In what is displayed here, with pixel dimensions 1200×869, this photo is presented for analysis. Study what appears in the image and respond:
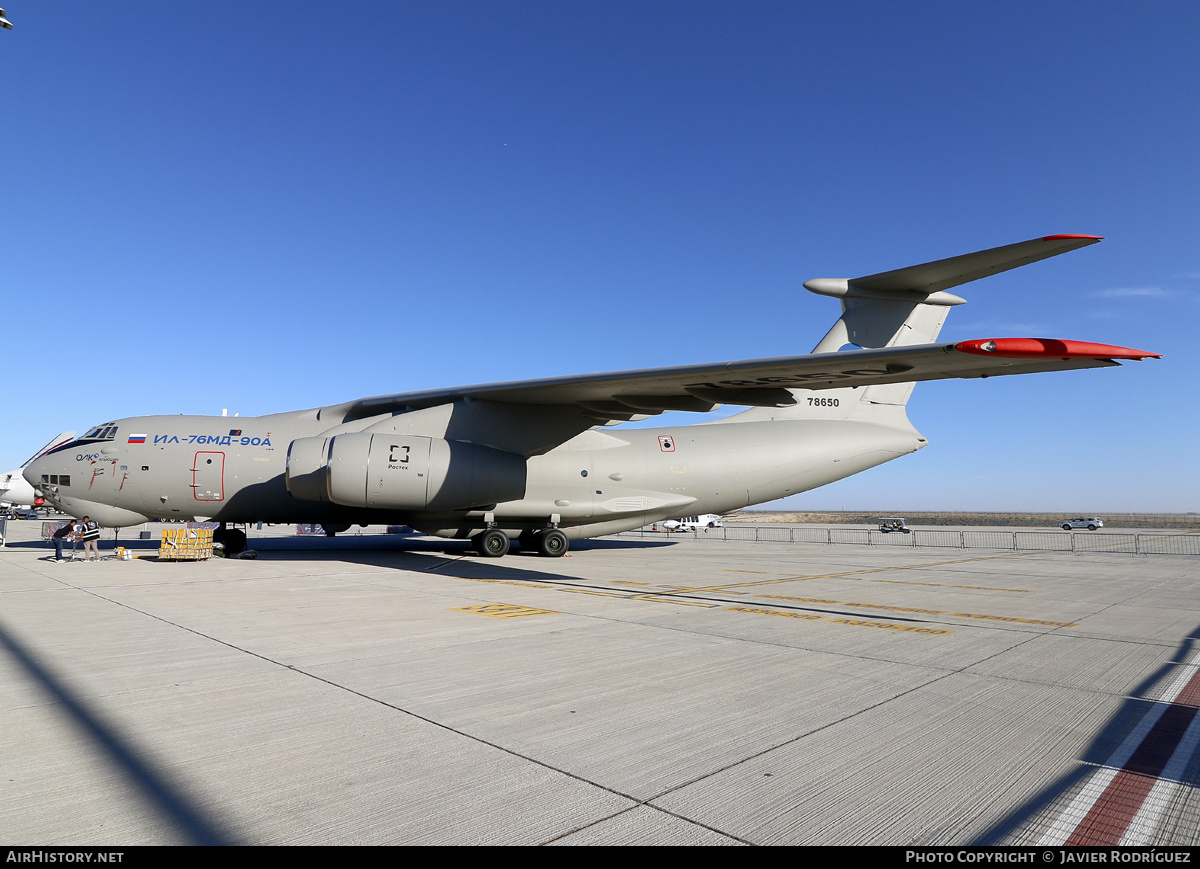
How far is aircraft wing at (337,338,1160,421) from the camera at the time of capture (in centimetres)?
718

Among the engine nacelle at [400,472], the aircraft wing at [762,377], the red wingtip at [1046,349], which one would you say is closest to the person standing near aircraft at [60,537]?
the engine nacelle at [400,472]

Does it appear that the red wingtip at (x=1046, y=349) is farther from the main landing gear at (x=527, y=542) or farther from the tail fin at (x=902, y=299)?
the main landing gear at (x=527, y=542)

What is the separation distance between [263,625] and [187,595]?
10.1ft

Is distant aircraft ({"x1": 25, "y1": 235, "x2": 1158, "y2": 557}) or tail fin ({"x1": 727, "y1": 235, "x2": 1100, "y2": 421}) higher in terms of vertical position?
tail fin ({"x1": 727, "y1": 235, "x2": 1100, "y2": 421})

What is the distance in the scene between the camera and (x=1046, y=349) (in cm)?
708

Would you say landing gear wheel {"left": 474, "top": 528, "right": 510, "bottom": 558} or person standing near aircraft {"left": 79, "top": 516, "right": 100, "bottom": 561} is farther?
landing gear wheel {"left": 474, "top": 528, "right": 510, "bottom": 558}

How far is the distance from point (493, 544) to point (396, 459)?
395 centimetres

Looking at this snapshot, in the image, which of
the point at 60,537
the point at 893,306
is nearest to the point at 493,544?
the point at 60,537

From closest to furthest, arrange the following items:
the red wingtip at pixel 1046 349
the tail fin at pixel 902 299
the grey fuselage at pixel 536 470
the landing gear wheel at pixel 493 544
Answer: the red wingtip at pixel 1046 349 → the tail fin at pixel 902 299 → the grey fuselage at pixel 536 470 → the landing gear wheel at pixel 493 544

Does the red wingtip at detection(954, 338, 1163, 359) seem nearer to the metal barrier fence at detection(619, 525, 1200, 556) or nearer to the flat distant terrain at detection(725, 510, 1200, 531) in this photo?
the metal barrier fence at detection(619, 525, 1200, 556)

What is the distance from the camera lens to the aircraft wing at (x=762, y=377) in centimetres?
718

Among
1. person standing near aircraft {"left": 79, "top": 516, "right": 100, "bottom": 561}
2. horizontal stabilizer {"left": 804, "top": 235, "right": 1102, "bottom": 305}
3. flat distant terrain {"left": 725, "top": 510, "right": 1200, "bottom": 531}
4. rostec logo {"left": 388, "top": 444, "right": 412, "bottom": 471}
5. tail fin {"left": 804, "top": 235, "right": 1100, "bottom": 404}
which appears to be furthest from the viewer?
flat distant terrain {"left": 725, "top": 510, "right": 1200, "bottom": 531}

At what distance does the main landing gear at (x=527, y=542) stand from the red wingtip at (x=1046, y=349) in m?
11.6

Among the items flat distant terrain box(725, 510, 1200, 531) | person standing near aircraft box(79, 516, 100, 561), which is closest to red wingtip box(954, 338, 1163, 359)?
person standing near aircraft box(79, 516, 100, 561)
